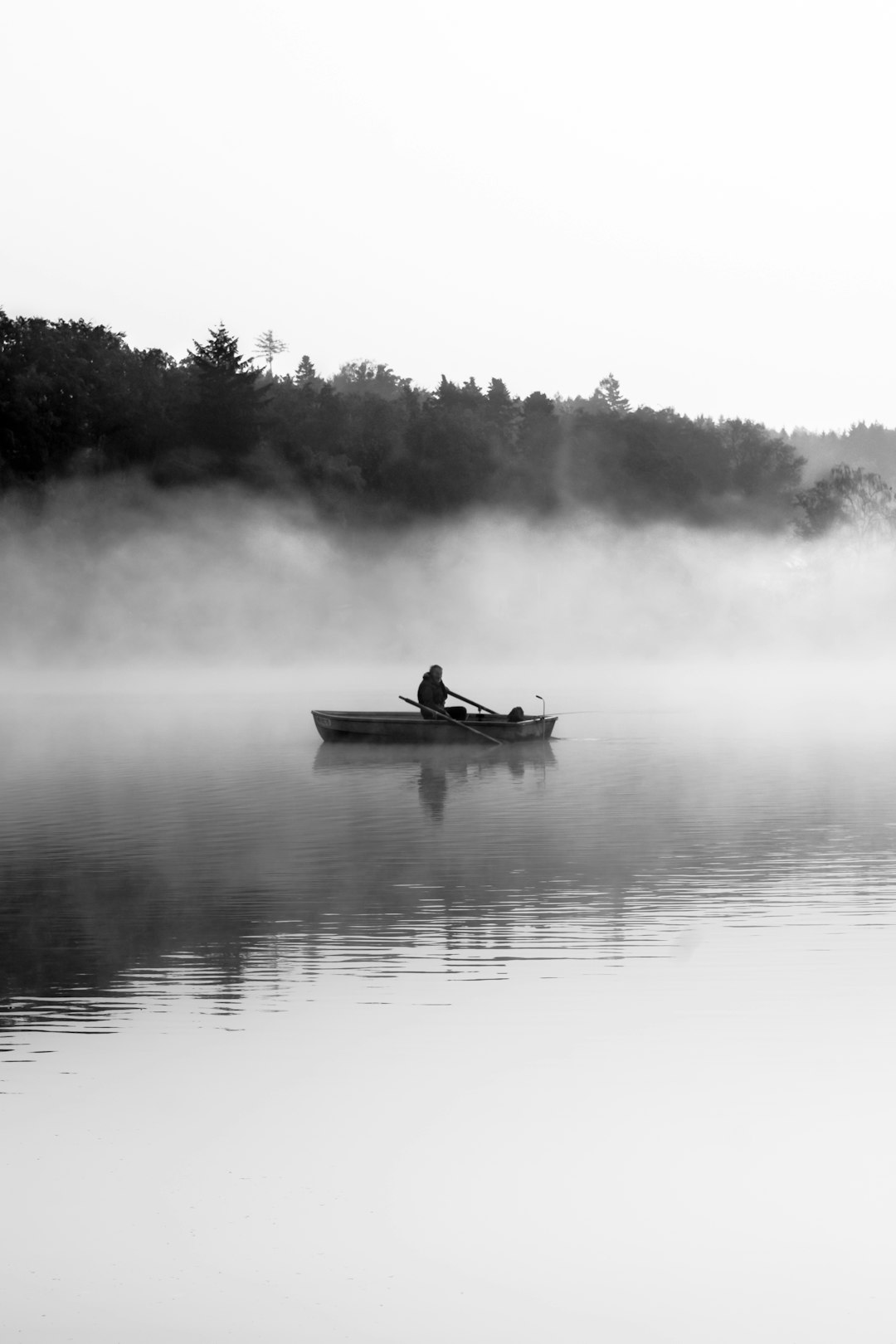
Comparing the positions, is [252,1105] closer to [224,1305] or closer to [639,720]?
[224,1305]

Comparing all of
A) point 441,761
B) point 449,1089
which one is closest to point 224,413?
point 441,761

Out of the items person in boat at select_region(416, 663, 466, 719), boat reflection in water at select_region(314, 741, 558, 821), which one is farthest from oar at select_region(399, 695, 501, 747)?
boat reflection in water at select_region(314, 741, 558, 821)

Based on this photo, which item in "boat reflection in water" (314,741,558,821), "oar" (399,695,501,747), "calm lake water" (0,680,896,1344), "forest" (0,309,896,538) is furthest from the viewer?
"forest" (0,309,896,538)

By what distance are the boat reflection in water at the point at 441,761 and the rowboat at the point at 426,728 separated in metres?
0.63

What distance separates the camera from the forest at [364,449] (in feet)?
368

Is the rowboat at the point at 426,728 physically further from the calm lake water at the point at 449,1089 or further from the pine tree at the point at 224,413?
the pine tree at the point at 224,413

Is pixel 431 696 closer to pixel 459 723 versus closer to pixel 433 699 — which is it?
pixel 433 699

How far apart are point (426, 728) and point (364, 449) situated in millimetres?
81075

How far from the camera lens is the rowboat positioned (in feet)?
155

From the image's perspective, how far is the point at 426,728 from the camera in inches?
1896

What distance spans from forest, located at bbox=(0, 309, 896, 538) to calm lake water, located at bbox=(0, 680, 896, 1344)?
8693 cm

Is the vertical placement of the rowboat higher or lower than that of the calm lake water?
higher

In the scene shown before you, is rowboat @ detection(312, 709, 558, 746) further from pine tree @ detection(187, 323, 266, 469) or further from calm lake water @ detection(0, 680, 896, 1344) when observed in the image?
pine tree @ detection(187, 323, 266, 469)

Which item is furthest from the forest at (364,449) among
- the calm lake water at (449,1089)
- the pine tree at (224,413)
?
the calm lake water at (449,1089)
